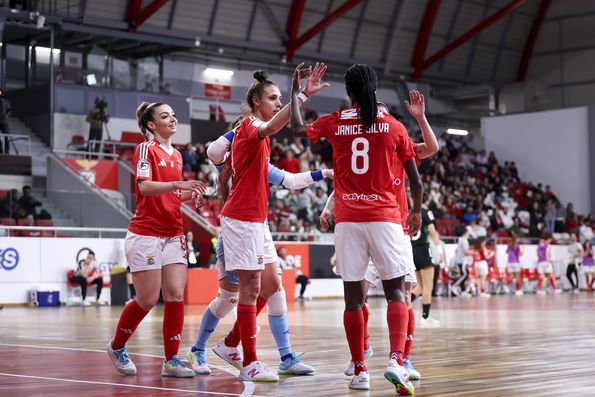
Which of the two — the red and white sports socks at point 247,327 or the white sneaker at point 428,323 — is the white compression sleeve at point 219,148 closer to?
the red and white sports socks at point 247,327

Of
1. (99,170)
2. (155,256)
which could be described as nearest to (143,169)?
(155,256)

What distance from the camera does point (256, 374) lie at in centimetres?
718

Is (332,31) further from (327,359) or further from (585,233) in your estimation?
(327,359)

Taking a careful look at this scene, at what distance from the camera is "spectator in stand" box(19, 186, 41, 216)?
75.2ft

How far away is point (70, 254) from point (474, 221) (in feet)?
52.4

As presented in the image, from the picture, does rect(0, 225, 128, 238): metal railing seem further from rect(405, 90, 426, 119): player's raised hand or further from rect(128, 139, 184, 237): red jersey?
rect(405, 90, 426, 119): player's raised hand

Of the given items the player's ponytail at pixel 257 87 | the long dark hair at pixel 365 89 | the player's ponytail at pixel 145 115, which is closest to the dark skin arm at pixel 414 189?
the long dark hair at pixel 365 89

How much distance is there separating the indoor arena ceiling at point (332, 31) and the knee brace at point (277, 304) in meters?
23.5

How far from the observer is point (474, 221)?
34.0m

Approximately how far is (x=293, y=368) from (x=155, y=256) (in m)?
1.41

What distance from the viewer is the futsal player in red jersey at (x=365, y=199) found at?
258 inches

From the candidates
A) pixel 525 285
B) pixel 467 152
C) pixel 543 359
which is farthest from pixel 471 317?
pixel 467 152

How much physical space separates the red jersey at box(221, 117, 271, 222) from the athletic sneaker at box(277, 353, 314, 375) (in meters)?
1.19

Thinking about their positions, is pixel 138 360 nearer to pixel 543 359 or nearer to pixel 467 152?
pixel 543 359
